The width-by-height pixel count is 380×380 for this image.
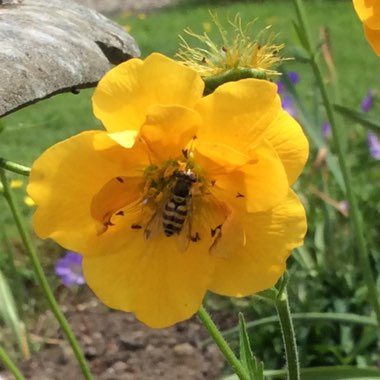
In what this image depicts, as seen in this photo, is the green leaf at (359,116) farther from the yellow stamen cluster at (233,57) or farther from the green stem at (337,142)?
the yellow stamen cluster at (233,57)

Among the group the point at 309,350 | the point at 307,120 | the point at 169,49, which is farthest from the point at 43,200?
the point at 169,49

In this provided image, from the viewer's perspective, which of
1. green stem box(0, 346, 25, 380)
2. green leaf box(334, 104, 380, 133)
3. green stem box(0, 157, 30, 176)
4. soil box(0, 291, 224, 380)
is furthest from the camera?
soil box(0, 291, 224, 380)

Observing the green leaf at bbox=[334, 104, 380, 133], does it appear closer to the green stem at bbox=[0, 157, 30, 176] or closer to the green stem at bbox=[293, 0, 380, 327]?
the green stem at bbox=[293, 0, 380, 327]

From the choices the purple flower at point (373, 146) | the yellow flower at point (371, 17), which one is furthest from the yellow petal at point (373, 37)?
the purple flower at point (373, 146)

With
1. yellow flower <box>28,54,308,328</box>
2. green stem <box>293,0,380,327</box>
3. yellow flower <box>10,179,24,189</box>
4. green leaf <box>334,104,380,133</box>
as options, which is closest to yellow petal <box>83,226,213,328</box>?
yellow flower <box>28,54,308,328</box>

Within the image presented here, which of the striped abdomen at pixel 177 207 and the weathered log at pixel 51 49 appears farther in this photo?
the weathered log at pixel 51 49

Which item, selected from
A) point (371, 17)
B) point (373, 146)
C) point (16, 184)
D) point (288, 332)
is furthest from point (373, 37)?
point (16, 184)
